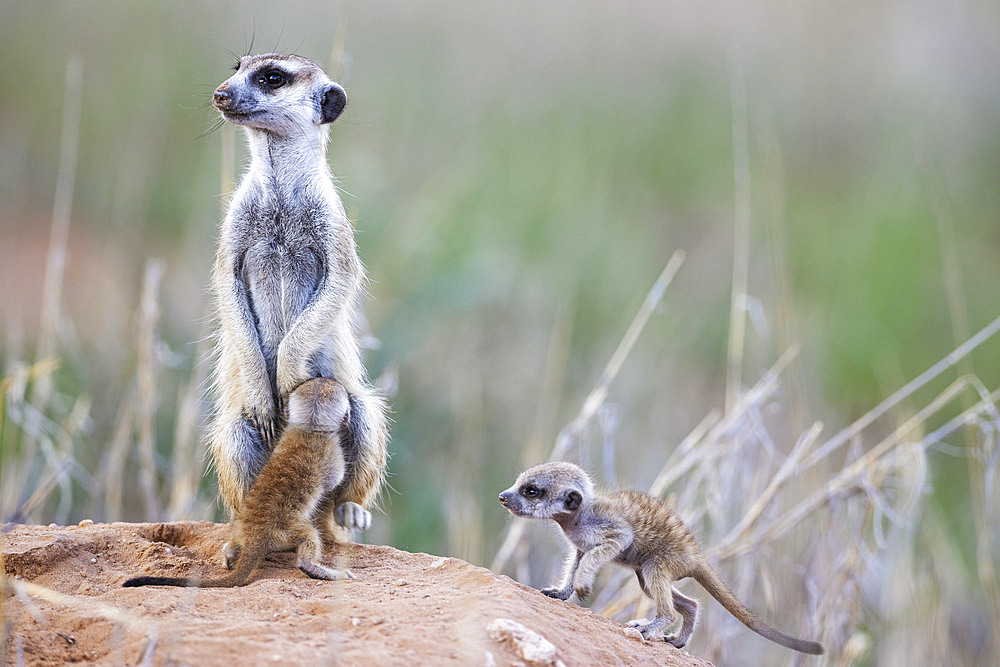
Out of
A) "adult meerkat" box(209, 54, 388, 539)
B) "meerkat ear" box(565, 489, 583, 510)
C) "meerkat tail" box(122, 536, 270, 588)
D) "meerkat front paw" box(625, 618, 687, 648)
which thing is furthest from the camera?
"adult meerkat" box(209, 54, 388, 539)

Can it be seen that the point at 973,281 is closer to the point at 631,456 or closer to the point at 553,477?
the point at 631,456

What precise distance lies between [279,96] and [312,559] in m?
1.52

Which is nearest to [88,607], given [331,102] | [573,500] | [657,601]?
[573,500]

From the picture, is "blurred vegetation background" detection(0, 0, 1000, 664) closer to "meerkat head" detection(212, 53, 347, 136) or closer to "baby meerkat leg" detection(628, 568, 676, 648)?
"meerkat head" detection(212, 53, 347, 136)

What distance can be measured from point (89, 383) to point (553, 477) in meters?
3.10

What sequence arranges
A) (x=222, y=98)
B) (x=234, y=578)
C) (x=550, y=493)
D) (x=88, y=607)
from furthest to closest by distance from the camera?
1. (x=222, y=98)
2. (x=550, y=493)
3. (x=234, y=578)
4. (x=88, y=607)

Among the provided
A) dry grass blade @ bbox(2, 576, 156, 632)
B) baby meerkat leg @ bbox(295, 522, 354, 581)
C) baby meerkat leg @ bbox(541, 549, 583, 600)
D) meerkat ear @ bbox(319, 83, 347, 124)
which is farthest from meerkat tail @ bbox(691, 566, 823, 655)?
meerkat ear @ bbox(319, 83, 347, 124)

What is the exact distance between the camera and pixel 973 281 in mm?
7285

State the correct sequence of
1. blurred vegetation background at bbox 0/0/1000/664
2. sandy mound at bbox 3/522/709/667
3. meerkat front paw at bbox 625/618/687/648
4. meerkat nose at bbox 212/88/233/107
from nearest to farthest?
1. sandy mound at bbox 3/522/709/667
2. meerkat front paw at bbox 625/618/687/648
3. meerkat nose at bbox 212/88/233/107
4. blurred vegetation background at bbox 0/0/1000/664

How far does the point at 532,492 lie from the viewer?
3059 mm

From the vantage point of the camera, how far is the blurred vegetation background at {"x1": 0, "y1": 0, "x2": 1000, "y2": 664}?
4938 millimetres

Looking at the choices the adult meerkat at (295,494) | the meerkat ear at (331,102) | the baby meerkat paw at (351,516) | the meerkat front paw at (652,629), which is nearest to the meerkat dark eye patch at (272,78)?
the meerkat ear at (331,102)

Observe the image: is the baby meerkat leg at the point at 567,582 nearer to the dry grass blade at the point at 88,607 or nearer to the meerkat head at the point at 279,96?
the dry grass blade at the point at 88,607

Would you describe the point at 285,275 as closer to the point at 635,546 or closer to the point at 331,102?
the point at 331,102
